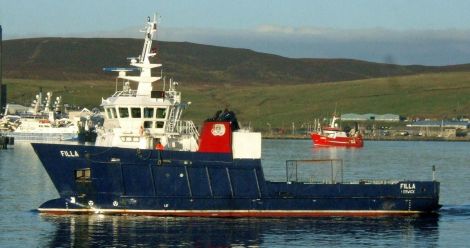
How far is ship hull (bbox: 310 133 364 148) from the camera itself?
458 feet

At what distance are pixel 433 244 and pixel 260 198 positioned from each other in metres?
7.09

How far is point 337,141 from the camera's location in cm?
14400

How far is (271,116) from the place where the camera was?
189m

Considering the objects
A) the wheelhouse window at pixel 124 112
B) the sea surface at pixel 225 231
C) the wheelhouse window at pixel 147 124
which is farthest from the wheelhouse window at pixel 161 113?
the sea surface at pixel 225 231

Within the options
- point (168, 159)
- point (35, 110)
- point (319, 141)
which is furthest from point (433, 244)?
point (35, 110)

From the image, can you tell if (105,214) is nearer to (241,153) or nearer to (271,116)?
(241,153)

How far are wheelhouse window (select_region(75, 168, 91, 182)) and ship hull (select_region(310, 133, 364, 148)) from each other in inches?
3991

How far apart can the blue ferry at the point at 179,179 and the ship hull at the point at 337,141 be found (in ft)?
323

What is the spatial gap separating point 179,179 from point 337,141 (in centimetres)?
10683

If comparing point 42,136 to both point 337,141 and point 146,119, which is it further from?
point 146,119

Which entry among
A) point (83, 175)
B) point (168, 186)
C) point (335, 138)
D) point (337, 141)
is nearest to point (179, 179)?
point (168, 186)

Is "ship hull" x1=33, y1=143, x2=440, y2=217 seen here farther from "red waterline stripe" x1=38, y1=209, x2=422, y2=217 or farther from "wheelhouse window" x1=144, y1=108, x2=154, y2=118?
"wheelhouse window" x1=144, y1=108, x2=154, y2=118

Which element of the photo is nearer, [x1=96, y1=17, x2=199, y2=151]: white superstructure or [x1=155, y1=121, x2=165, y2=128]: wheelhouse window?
[x1=96, y1=17, x2=199, y2=151]: white superstructure

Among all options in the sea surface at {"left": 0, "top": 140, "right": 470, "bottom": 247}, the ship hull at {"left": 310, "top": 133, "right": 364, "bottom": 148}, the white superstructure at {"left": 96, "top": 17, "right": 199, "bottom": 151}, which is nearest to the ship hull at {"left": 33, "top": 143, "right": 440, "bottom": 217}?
the sea surface at {"left": 0, "top": 140, "right": 470, "bottom": 247}
